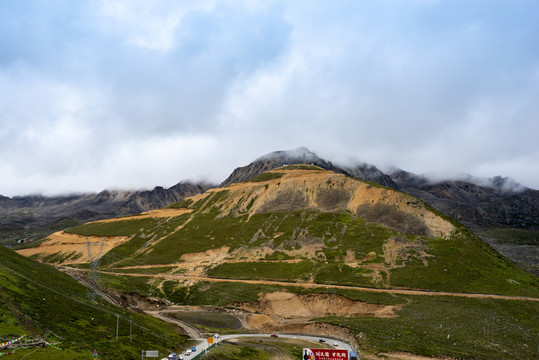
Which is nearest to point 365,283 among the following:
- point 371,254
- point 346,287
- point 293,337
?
point 346,287

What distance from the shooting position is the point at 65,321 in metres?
64.1

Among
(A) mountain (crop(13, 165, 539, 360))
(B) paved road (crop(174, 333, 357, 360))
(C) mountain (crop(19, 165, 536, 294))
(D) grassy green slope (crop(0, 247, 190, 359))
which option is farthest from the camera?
(C) mountain (crop(19, 165, 536, 294))

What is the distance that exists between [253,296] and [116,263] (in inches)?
3813

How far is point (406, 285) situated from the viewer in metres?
132

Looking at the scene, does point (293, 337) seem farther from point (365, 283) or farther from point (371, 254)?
point (371, 254)

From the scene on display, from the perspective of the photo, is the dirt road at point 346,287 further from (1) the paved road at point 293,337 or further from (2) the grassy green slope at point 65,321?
(2) the grassy green slope at point 65,321

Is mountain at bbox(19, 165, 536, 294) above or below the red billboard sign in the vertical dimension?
above

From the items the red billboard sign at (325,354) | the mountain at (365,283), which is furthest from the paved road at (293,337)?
the red billboard sign at (325,354)

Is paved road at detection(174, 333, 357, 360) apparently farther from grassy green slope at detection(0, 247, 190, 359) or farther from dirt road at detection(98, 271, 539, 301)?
dirt road at detection(98, 271, 539, 301)

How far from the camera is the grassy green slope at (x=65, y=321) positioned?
54.4m

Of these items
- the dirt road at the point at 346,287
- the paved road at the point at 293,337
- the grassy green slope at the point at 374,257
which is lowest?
the paved road at the point at 293,337

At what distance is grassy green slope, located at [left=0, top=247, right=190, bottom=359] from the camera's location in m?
54.4

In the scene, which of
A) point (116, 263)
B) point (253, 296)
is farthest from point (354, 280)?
point (116, 263)

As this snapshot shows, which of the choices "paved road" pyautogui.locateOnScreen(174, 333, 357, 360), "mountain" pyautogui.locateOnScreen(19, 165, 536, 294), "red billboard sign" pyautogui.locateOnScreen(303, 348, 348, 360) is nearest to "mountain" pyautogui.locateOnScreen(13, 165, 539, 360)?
"mountain" pyautogui.locateOnScreen(19, 165, 536, 294)
